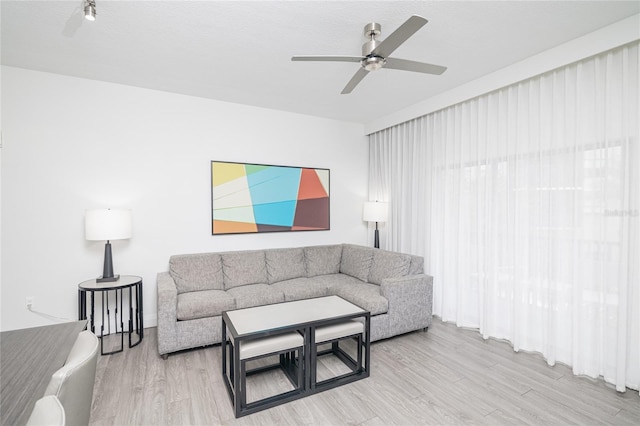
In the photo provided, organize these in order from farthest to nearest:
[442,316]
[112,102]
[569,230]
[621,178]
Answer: [442,316]
[112,102]
[569,230]
[621,178]

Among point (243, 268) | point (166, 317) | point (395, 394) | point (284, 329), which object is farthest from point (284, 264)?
point (395, 394)

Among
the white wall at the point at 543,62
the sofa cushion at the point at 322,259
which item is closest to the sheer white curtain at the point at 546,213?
the white wall at the point at 543,62

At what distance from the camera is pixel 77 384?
2.97 ft

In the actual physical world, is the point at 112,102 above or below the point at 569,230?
above

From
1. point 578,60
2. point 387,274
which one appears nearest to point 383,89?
point 578,60

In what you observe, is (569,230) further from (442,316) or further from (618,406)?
(442,316)

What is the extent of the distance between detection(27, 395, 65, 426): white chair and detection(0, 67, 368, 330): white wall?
3027 millimetres

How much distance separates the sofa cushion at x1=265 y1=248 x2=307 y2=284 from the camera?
150 inches

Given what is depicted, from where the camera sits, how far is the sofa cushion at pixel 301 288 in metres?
3.35

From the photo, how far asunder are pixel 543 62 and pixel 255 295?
11.2 feet

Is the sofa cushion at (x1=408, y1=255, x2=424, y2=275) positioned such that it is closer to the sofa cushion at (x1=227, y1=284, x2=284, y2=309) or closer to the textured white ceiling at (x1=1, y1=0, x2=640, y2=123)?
the sofa cushion at (x1=227, y1=284, x2=284, y2=309)

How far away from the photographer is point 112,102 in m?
3.30

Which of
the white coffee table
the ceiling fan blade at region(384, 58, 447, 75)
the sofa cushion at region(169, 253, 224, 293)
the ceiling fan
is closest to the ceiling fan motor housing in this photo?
the ceiling fan

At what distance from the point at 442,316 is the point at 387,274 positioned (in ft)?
3.14
